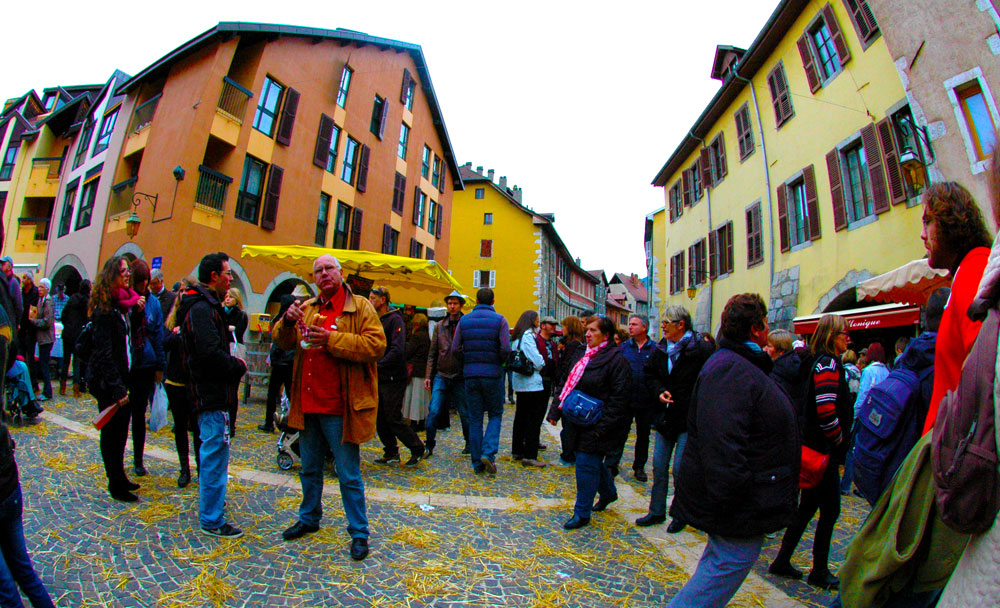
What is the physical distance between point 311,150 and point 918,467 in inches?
767

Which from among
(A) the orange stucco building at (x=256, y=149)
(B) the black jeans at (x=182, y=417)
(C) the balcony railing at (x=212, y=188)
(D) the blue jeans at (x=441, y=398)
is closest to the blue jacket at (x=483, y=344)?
(D) the blue jeans at (x=441, y=398)

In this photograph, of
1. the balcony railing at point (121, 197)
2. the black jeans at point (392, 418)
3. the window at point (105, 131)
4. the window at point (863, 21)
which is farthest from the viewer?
the window at point (105, 131)

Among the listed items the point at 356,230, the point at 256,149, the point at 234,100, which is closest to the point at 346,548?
the point at 256,149

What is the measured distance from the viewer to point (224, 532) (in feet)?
11.5

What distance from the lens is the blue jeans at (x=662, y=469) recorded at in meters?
4.43

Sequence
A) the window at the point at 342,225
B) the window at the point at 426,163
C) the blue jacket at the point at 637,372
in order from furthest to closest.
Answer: the window at the point at 426,163, the window at the point at 342,225, the blue jacket at the point at 637,372

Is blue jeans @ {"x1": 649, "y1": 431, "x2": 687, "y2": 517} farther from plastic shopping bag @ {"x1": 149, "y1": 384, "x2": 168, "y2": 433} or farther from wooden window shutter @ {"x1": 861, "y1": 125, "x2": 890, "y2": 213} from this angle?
wooden window shutter @ {"x1": 861, "y1": 125, "x2": 890, "y2": 213}

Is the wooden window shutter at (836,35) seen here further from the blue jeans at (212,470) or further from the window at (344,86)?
the window at (344,86)

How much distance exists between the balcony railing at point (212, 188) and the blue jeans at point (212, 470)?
13.0m

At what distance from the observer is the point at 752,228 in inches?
612

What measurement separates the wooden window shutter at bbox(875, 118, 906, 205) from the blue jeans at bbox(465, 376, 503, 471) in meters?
9.55

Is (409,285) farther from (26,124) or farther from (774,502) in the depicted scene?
(26,124)

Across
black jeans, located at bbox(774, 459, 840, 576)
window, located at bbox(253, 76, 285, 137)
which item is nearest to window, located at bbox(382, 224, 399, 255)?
window, located at bbox(253, 76, 285, 137)

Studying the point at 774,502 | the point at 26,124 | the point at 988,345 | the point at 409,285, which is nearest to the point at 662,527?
the point at 774,502
